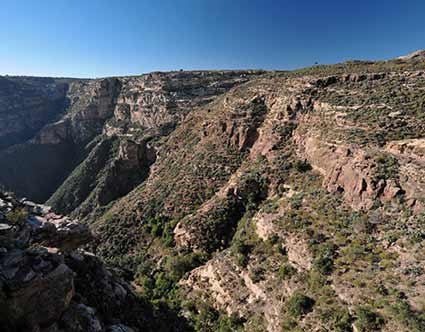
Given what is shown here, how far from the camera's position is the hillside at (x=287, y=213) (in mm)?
15688

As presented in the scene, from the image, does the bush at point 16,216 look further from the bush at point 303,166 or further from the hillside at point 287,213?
the bush at point 303,166

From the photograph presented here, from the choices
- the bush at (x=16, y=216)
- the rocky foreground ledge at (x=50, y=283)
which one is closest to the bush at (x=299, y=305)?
the rocky foreground ledge at (x=50, y=283)

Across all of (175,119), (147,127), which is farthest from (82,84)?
(175,119)

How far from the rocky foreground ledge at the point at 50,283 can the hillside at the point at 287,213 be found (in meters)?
4.26

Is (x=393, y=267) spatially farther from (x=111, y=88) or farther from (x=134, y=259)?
(x=111, y=88)

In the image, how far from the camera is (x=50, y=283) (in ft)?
36.5

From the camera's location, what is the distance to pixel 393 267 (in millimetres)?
15242

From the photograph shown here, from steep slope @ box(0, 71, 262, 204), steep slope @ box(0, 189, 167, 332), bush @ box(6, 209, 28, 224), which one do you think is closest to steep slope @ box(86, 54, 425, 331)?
steep slope @ box(0, 189, 167, 332)

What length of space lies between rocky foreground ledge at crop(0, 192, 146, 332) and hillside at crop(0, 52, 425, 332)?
4255 millimetres

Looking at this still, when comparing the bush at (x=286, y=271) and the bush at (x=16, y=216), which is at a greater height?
the bush at (x=16, y=216)

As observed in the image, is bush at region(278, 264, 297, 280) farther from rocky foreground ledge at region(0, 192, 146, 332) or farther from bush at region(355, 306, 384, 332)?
rocky foreground ledge at region(0, 192, 146, 332)

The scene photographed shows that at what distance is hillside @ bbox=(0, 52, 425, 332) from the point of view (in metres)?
15.7

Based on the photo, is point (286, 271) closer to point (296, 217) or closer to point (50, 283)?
point (296, 217)

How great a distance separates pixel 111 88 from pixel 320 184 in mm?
85309
